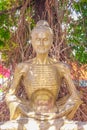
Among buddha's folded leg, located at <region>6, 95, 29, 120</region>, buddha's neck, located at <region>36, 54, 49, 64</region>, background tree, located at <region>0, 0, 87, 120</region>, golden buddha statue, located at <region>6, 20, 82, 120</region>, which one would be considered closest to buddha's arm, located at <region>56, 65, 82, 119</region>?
golden buddha statue, located at <region>6, 20, 82, 120</region>

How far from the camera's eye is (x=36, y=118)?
10.5 feet

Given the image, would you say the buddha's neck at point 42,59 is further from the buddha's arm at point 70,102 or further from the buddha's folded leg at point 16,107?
the buddha's folded leg at point 16,107

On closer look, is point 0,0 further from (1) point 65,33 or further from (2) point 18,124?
(2) point 18,124

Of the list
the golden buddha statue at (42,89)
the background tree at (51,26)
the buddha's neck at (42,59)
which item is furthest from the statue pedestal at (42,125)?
the background tree at (51,26)

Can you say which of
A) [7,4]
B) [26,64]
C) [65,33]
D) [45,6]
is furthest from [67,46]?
[26,64]

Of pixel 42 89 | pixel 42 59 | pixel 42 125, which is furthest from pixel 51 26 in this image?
pixel 42 125

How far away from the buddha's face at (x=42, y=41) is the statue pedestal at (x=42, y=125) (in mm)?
537

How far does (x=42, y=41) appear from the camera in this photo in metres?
3.32

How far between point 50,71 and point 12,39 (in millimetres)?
2559

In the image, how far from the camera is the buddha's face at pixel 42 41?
3.31 metres

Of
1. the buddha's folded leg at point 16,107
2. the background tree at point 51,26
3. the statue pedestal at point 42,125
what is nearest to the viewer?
the statue pedestal at point 42,125

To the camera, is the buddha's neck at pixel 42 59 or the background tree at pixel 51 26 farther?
the background tree at pixel 51 26

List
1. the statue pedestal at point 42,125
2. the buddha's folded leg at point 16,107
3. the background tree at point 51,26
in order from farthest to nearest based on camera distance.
Result: the background tree at point 51,26
the buddha's folded leg at point 16,107
the statue pedestal at point 42,125

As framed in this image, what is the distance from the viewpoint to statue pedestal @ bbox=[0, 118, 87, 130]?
3166mm
